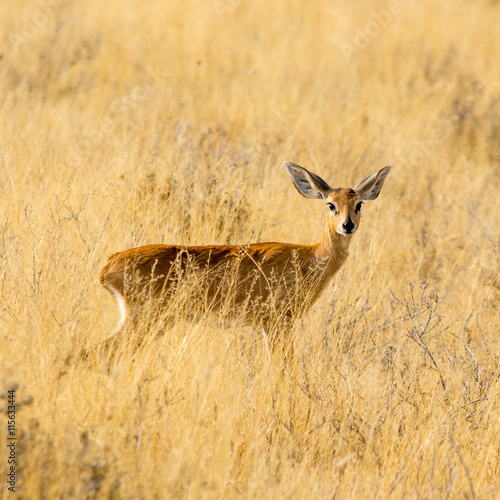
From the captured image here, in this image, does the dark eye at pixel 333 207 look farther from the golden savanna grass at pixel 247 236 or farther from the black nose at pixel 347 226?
the golden savanna grass at pixel 247 236

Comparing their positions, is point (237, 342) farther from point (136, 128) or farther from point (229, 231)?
point (136, 128)

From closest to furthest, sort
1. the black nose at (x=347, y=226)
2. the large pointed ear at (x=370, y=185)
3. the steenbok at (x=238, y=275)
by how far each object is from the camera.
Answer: the steenbok at (x=238, y=275) < the black nose at (x=347, y=226) < the large pointed ear at (x=370, y=185)

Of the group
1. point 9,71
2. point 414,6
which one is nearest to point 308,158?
point 9,71

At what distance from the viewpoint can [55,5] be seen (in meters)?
12.3

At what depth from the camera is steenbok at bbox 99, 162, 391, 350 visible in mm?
4555

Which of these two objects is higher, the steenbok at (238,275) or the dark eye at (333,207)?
the dark eye at (333,207)

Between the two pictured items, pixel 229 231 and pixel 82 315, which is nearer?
pixel 82 315

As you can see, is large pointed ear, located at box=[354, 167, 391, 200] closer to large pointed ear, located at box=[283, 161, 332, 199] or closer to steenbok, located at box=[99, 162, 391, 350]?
steenbok, located at box=[99, 162, 391, 350]

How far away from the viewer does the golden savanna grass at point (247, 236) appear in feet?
12.3

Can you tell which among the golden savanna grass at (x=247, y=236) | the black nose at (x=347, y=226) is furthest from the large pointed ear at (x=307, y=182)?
the golden savanna grass at (x=247, y=236)

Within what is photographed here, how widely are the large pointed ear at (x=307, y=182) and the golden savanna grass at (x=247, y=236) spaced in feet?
2.46

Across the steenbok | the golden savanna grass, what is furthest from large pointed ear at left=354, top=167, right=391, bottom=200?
the golden savanna grass

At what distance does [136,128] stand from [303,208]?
2340 mm

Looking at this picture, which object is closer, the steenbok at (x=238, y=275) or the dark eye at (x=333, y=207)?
the steenbok at (x=238, y=275)
